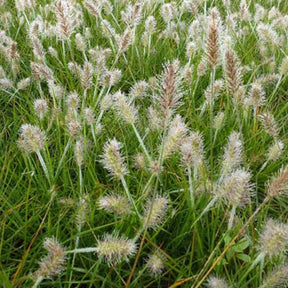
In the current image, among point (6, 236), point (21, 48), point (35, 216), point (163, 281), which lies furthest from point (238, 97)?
point (21, 48)

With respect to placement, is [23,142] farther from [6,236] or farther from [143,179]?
[143,179]

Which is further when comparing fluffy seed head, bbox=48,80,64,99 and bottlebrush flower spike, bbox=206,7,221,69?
fluffy seed head, bbox=48,80,64,99

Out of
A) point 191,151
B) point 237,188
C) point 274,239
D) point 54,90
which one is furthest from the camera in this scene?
point 54,90

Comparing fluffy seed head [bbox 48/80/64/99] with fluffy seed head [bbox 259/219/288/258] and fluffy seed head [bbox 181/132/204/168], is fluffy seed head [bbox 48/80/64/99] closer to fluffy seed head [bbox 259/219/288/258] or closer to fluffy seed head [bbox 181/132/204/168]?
fluffy seed head [bbox 181/132/204/168]

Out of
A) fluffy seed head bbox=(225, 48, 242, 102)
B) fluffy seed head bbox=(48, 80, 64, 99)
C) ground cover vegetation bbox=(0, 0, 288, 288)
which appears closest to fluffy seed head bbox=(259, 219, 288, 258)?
ground cover vegetation bbox=(0, 0, 288, 288)

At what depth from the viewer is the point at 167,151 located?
1.34 metres

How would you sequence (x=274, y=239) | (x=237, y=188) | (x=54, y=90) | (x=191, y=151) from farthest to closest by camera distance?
(x=54, y=90), (x=191, y=151), (x=237, y=188), (x=274, y=239)

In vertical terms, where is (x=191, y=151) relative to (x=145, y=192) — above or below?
above

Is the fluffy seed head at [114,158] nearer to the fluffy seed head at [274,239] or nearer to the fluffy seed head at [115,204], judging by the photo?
the fluffy seed head at [115,204]

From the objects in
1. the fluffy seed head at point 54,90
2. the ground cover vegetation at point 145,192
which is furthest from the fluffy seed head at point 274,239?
the fluffy seed head at point 54,90

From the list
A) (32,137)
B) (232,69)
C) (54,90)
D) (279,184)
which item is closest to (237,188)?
(279,184)

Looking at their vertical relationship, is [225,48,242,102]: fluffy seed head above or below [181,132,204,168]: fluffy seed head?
above

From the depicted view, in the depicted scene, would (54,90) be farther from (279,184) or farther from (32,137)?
(279,184)

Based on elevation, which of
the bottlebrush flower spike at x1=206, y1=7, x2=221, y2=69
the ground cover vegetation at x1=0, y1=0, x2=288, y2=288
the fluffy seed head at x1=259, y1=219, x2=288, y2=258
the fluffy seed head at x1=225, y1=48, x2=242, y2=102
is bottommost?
the ground cover vegetation at x1=0, y1=0, x2=288, y2=288
